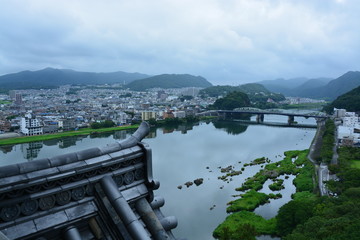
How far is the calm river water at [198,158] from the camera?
1075 cm

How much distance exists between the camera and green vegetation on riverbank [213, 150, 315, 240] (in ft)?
28.5

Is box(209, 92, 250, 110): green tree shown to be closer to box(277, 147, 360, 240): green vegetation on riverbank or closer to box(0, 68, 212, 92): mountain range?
box(277, 147, 360, 240): green vegetation on riverbank

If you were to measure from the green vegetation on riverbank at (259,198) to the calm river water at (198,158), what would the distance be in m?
0.39

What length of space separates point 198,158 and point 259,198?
7.48 meters

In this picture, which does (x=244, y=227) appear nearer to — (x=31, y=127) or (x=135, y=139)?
(x=135, y=139)

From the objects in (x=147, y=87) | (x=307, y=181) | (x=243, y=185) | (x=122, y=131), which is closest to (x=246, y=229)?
(x=243, y=185)

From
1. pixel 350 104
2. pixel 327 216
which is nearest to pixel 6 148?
pixel 327 216

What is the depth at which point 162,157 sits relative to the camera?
60.6 feet

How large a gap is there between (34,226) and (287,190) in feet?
42.9

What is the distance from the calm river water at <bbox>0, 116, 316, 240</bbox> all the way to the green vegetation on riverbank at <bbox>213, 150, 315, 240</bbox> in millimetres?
391

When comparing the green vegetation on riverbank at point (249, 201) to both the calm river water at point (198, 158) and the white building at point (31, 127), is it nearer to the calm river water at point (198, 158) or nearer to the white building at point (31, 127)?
the calm river water at point (198, 158)

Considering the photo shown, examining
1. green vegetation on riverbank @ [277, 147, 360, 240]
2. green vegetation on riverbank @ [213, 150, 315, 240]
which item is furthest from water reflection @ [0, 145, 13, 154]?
green vegetation on riverbank @ [277, 147, 360, 240]

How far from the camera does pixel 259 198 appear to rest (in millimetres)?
11617

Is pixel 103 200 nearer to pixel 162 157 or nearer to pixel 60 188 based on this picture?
pixel 60 188
